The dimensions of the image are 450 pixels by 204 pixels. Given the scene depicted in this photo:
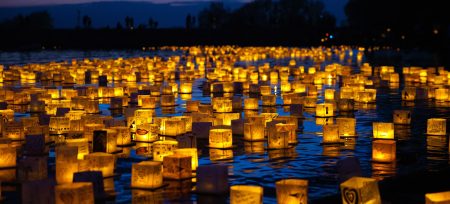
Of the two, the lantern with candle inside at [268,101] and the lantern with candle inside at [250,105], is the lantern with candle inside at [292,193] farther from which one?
the lantern with candle inside at [268,101]

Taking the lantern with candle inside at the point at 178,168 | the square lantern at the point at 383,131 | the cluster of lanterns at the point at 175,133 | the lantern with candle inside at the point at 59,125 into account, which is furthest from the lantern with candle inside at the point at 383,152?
the lantern with candle inside at the point at 59,125

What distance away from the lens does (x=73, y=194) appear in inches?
437

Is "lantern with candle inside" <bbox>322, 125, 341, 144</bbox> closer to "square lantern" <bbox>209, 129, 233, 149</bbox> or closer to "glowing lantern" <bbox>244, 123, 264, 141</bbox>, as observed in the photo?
"glowing lantern" <bbox>244, 123, 264, 141</bbox>

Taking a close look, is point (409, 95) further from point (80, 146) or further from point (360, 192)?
point (360, 192)

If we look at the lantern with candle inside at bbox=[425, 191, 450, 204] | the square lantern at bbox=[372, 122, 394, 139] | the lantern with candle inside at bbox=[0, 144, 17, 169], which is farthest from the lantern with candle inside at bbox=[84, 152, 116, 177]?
the square lantern at bbox=[372, 122, 394, 139]

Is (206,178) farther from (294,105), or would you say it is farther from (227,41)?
(227,41)

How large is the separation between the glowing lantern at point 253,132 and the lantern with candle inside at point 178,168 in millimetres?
4743

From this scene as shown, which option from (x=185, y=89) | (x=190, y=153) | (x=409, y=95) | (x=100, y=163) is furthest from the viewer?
(x=185, y=89)

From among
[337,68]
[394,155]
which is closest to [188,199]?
[394,155]

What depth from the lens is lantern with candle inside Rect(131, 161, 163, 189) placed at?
13086mm

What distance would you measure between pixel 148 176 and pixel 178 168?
2.66 ft

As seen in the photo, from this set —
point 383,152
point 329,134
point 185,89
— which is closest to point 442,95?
point 185,89

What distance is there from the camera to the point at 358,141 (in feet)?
60.7

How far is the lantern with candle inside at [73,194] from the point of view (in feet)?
36.4
